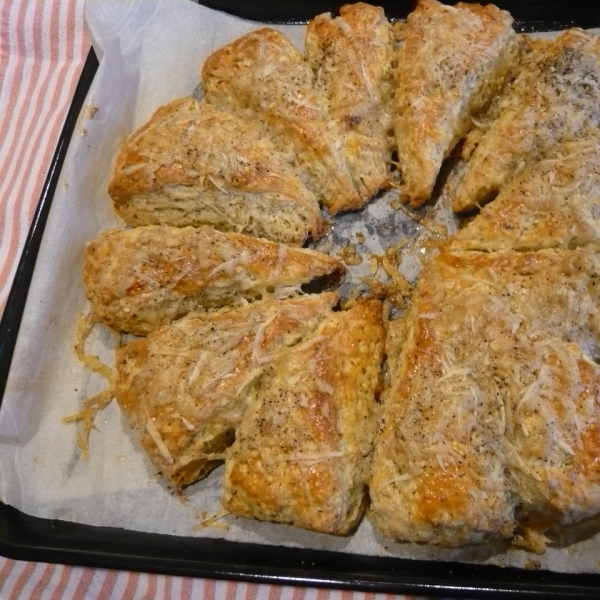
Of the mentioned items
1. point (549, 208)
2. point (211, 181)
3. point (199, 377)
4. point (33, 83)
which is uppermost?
point (33, 83)

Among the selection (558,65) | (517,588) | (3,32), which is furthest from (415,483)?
(3,32)

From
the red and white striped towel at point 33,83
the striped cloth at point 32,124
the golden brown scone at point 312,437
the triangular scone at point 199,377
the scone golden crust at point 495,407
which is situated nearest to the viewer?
the scone golden crust at point 495,407

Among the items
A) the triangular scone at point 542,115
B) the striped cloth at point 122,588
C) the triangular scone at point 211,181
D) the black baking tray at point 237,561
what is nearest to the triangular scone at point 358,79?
the triangular scone at point 211,181

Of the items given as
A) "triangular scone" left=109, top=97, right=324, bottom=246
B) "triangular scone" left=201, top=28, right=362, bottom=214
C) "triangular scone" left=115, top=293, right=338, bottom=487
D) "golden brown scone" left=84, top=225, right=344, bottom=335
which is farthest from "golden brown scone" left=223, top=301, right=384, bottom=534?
"triangular scone" left=201, top=28, right=362, bottom=214

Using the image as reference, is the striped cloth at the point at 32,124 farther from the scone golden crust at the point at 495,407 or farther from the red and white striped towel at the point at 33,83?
the scone golden crust at the point at 495,407

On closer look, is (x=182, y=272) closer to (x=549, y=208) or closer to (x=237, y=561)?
(x=237, y=561)

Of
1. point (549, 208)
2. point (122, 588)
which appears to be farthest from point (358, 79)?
point (122, 588)
